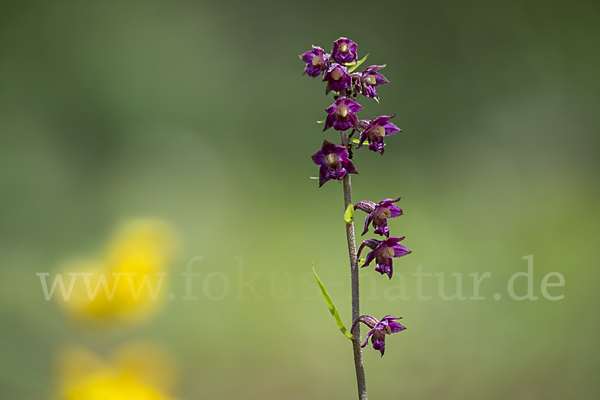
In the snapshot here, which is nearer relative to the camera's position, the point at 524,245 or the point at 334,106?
the point at 334,106

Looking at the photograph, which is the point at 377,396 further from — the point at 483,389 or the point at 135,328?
the point at 135,328

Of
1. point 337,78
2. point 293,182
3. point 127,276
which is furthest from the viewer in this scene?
point 293,182

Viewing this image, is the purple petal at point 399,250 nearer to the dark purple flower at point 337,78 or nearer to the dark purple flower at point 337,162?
the dark purple flower at point 337,162

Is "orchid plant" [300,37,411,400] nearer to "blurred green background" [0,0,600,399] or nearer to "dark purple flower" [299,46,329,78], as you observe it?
"dark purple flower" [299,46,329,78]

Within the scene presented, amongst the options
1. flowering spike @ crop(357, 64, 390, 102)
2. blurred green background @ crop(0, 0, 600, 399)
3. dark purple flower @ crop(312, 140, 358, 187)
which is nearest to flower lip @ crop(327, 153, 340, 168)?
dark purple flower @ crop(312, 140, 358, 187)

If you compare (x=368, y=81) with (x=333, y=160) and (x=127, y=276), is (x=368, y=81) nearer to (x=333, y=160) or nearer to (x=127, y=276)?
(x=333, y=160)

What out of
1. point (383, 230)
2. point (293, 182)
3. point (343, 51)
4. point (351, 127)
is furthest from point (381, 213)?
point (293, 182)

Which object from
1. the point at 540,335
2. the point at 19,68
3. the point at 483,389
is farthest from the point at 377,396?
the point at 19,68
